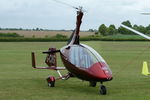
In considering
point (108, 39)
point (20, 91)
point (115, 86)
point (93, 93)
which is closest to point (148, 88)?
point (115, 86)

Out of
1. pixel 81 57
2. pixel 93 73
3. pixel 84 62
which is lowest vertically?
pixel 93 73

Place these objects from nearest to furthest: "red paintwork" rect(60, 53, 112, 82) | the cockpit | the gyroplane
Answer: "red paintwork" rect(60, 53, 112, 82), the gyroplane, the cockpit

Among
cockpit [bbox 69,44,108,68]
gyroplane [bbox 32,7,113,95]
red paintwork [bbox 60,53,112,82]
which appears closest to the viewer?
red paintwork [bbox 60,53,112,82]

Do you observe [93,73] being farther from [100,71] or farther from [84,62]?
[84,62]

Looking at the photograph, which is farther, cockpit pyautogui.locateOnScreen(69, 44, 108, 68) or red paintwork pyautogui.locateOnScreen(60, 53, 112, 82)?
cockpit pyautogui.locateOnScreen(69, 44, 108, 68)

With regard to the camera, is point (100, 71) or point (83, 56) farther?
point (83, 56)

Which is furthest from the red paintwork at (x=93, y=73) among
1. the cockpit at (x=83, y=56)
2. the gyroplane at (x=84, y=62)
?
the cockpit at (x=83, y=56)

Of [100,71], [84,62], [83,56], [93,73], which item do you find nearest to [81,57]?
[83,56]

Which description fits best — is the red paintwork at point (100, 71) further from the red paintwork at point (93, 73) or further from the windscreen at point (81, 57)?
the windscreen at point (81, 57)

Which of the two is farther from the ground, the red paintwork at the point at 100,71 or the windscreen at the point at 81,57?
the windscreen at the point at 81,57

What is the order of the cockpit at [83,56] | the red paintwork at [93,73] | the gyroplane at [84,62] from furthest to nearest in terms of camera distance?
the cockpit at [83,56] < the gyroplane at [84,62] < the red paintwork at [93,73]

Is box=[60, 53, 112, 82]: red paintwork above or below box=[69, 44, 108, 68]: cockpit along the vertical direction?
below

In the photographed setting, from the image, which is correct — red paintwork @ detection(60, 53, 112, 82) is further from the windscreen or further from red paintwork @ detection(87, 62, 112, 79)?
the windscreen

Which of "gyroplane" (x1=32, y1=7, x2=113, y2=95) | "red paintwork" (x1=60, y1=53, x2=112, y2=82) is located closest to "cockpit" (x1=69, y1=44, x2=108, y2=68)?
"gyroplane" (x1=32, y1=7, x2=113, y2=95)
